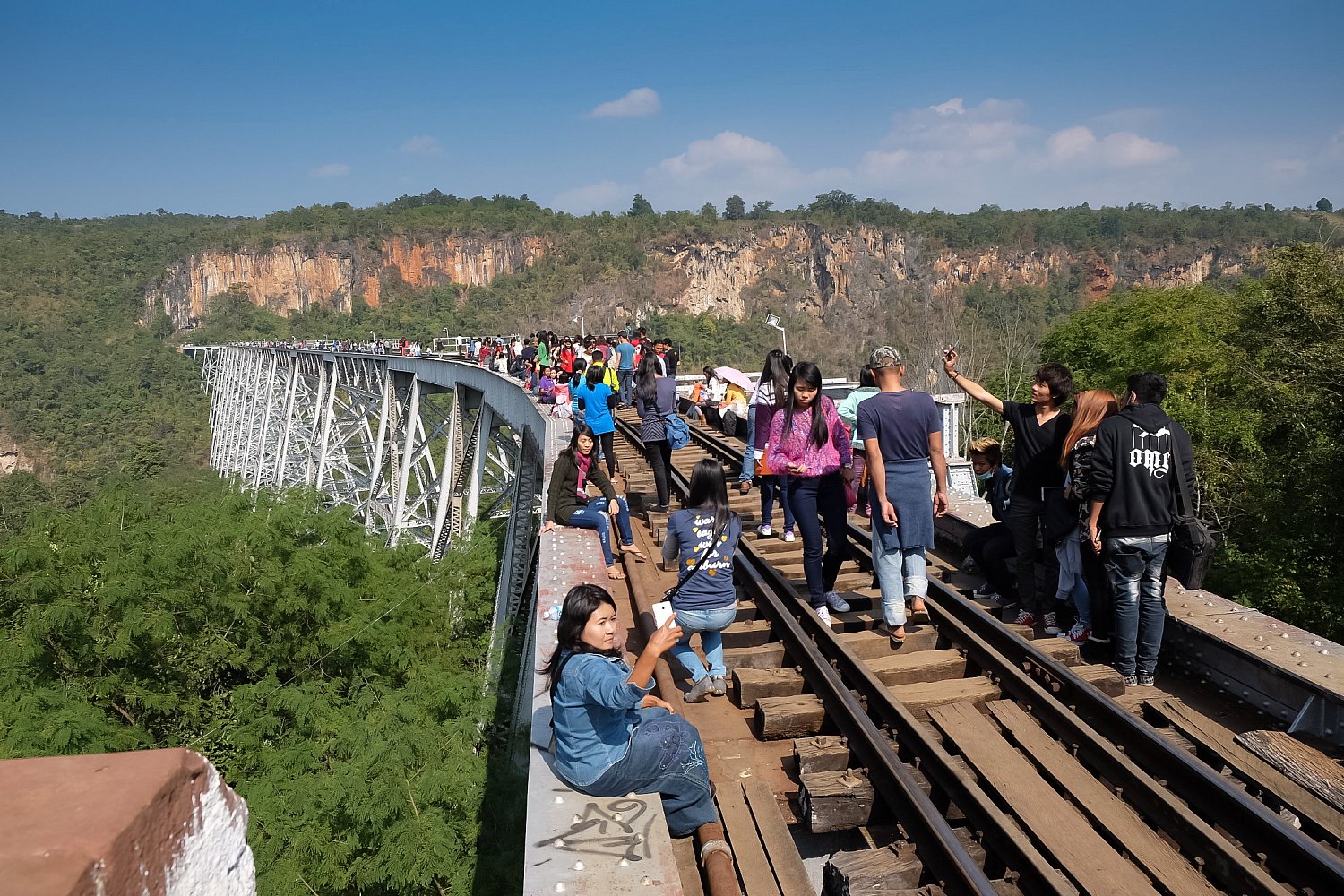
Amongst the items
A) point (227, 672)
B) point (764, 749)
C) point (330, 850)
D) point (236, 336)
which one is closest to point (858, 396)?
point (764, 749)

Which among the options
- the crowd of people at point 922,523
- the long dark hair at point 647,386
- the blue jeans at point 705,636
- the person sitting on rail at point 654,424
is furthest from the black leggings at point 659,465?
the blue jeans at point 705,636

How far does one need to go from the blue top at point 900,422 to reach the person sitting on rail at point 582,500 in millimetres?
1938

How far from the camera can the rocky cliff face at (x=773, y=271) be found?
11719 cm

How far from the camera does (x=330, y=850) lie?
239 inches

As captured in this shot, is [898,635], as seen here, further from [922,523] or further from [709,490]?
[709,490]

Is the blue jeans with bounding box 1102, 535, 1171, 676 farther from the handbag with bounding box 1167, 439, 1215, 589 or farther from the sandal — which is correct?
the sandal

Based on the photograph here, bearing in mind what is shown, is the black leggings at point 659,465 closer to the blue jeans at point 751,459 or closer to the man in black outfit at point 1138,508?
the blue jeans at point 751,459

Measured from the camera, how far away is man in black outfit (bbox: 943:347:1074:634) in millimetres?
4891

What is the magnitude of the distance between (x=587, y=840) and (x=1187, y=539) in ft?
10.9

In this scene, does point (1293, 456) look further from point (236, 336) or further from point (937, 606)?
point (236, 336)

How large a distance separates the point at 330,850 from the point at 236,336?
113298mm

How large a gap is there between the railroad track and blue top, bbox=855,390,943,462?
1.02 metres

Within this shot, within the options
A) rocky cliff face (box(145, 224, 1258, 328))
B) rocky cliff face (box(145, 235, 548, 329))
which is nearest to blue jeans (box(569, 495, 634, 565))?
rocky cliff face (box(145, 224, 1258, 328))

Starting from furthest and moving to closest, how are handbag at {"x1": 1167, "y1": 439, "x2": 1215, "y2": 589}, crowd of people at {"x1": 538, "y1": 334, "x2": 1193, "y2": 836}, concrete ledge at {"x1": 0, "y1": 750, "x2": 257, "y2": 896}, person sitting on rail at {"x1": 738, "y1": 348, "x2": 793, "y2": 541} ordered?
1. person sitting on rail at {"x1": 738, "y1": 348, "x2": 793, "y2": 541}
2. handbag at {"x1": 1167, "y1": 439, "x2": 1215, "y2": 589}
3. crowd of people at {"x1": 538, "y1": 334, "x2": 1193, "y2": 836}
4. concrete ledge at {"x1": 0, "y1": 750, "x2": 257, "y2": 896}
